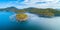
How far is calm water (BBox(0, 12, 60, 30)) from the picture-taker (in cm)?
→ 129

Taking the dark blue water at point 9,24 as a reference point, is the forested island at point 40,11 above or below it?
above

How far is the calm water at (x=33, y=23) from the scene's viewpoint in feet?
4.23

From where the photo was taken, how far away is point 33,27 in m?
1.30

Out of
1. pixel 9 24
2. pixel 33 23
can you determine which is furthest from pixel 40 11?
pixel 9 24

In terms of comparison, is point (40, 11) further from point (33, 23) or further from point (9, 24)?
point (9, 24)

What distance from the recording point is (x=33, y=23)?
130 cm

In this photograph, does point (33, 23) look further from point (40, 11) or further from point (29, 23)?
point (40, 11)

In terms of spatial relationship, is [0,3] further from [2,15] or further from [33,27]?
[33,27]

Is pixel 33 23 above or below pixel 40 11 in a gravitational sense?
below

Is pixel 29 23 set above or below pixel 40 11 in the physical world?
below

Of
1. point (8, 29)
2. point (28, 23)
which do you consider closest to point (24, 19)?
point (28, 23)

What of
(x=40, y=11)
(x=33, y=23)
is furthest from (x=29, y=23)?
(x=40, y=11)

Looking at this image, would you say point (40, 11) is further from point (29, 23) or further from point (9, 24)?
point (9, 24)

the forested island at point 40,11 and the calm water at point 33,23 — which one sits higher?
the forested island at point 40,11
